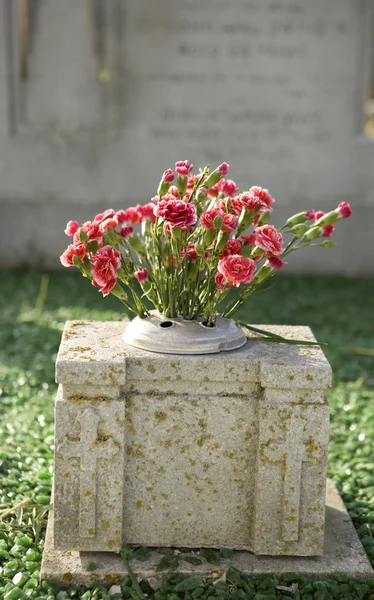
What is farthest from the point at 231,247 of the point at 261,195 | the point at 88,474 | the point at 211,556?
the point at 211,556

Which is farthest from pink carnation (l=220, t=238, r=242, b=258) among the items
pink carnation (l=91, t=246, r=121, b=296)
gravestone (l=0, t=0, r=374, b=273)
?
gravestone (l=0, t=0, r=374, b=273)

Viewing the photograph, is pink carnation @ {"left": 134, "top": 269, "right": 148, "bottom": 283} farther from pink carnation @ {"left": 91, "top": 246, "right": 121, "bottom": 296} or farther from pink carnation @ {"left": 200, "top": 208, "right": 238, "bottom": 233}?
pink carnation @ {"left": 200, "top": 208, "right": 238, "bottom": 233}

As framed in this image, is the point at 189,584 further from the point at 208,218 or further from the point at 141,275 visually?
the point at 208,218

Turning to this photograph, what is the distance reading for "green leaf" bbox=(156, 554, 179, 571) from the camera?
2645 millimetres

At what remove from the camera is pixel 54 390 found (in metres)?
4.44

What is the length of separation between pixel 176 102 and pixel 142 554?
200 inches

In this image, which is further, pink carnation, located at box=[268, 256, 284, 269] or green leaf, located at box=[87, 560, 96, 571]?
pink carnation, located at box=[268, 256, 284, 269]

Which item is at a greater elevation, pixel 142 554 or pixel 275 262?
pixel 275 262

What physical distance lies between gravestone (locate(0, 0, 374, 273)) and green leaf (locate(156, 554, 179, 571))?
16.1 ft

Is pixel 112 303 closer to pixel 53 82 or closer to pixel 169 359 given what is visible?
pixel 53 82

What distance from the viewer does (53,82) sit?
7043 mm

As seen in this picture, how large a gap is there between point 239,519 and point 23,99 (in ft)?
17.0

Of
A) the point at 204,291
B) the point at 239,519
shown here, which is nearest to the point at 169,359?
the point at 204,291

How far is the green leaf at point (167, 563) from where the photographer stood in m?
2.64
